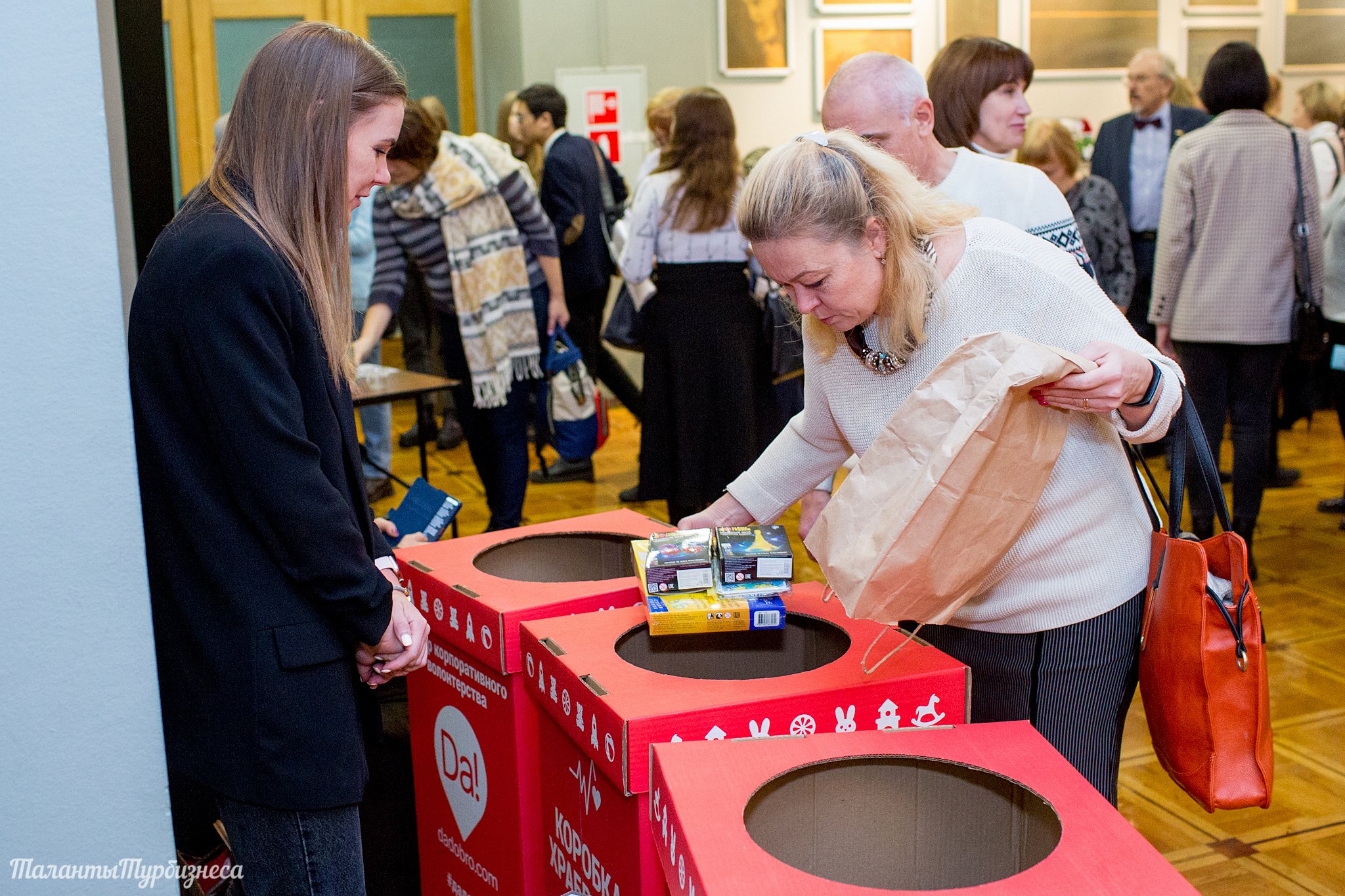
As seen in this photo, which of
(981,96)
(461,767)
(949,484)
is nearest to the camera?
(949,484)

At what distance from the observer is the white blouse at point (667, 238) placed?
3.66 meters

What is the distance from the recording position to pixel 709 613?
1.45 metres

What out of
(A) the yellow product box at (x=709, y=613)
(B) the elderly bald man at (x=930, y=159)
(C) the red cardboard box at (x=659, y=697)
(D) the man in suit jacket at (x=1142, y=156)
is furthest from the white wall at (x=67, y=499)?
(D) the man in suit jacket at (x=1142, y=156)

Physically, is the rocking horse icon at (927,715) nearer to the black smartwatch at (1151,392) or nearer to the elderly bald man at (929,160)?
the black smartwatch at (1151,392)

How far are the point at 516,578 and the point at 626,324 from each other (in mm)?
2286

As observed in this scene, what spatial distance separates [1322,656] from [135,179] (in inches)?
126

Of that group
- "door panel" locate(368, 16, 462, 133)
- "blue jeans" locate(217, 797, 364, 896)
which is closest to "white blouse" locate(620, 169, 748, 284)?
"blue jeans" locate(217, 797, 364, 896)

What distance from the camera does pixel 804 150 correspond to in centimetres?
134

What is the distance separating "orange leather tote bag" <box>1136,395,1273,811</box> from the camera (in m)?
1.33

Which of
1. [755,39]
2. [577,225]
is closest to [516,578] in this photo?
[577,225]

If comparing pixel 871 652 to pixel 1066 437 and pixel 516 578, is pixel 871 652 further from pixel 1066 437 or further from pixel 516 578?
pixel 516 578

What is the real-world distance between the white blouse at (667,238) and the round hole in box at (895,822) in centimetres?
267

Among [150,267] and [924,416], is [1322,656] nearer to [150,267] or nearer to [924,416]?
[924,416]

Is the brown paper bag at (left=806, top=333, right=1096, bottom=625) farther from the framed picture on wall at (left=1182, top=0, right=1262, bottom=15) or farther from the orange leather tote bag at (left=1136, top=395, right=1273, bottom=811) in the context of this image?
the framed picture on wall at (left=1182, top=0, right=1262, bottom=15)
